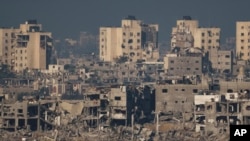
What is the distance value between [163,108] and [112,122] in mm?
2624

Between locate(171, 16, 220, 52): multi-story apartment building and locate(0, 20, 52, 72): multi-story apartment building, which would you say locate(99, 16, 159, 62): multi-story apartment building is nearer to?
locate(171, 16, 220, 52): multi-story apartment building

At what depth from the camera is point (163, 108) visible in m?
39.2

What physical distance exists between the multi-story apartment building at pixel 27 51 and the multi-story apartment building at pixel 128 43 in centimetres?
485

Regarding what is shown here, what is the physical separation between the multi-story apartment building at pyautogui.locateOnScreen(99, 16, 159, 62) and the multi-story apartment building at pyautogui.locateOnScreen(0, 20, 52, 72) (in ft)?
15.9

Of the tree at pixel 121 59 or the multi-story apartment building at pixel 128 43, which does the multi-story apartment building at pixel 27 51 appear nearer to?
the tree at pixel 121 59

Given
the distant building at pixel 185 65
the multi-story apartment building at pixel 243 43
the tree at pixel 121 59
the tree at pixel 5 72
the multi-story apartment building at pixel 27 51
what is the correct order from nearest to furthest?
1. the distant building at pixel 185 65
2. the tree at pixel 5 72
3. the multi-story apartment building at pixel 243 43
4. the multi-story apartment building at pixel 27 51
5. the tree at pixel 121 59

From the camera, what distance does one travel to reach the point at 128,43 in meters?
76.2

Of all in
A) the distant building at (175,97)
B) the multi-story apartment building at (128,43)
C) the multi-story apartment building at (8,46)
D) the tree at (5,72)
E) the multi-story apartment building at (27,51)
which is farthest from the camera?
the multi-story apartment building at (128,43)

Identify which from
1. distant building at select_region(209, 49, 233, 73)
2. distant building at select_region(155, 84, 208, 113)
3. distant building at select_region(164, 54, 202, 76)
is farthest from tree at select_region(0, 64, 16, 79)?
distant building at select_region(155, 84, 208, 113)

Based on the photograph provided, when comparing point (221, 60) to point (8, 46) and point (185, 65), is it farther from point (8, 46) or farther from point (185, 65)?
point (8, 46)

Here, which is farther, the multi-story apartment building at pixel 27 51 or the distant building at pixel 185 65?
the multi-story apartment building at pixel 27 51

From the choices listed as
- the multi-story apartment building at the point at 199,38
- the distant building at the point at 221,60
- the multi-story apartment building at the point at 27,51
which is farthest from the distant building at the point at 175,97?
the multi-story apartment building at the point at 27,51

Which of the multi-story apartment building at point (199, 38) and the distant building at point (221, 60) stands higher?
the multi-story apartment building at point (199, 38)

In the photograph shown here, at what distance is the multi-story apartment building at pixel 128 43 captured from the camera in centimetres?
7581
